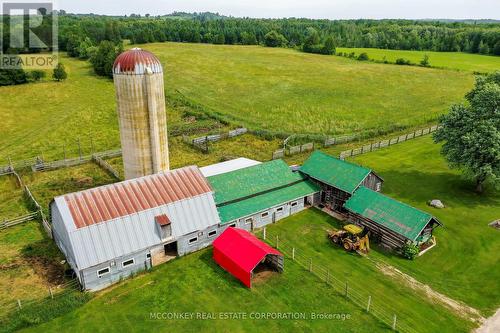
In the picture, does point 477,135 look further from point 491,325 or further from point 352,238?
point 491,325

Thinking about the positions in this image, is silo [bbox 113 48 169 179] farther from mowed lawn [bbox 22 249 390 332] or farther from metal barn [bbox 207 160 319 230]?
mowed lawn [bbox 22 249 390 332]

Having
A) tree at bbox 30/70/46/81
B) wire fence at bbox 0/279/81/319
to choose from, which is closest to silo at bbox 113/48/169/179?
wire fence at bbox 0/279/81/319

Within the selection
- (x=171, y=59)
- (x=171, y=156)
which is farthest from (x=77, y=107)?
(x=171, y=59)

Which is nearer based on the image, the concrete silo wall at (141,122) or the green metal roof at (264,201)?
the green metal roof at (264,201)

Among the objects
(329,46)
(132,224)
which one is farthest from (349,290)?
(329,46)

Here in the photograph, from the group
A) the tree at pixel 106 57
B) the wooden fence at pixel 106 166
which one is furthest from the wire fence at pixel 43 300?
the tree at pixel 106 57

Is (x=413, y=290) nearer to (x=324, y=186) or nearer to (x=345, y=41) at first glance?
(x=324, y=186)

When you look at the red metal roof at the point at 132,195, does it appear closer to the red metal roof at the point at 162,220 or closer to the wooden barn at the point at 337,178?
the red metal roof at the point at 162,220
